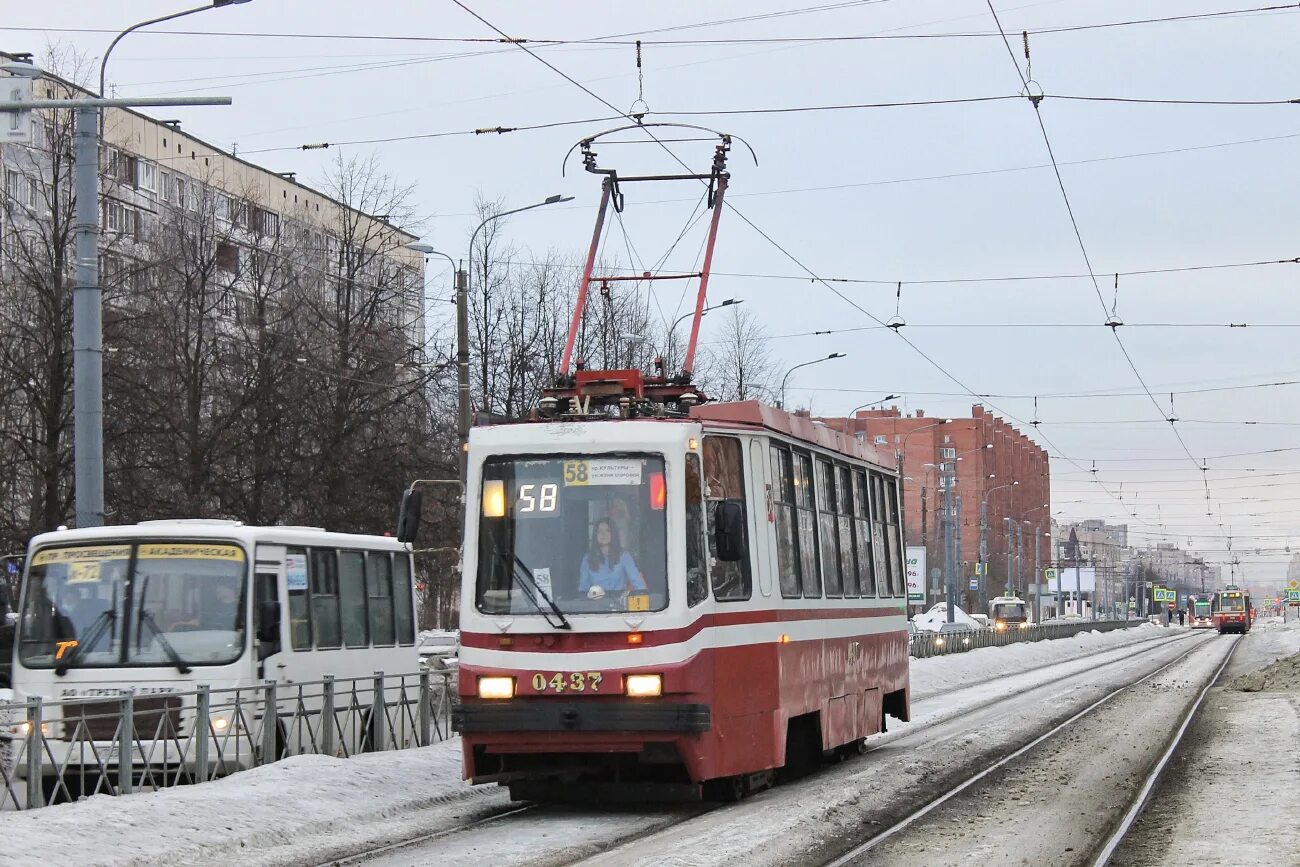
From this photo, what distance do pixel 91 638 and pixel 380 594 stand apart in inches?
176

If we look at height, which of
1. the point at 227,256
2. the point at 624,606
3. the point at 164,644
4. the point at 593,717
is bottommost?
the point at 593,717

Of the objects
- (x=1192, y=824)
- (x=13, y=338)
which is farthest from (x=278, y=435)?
(x=1192, y=824)

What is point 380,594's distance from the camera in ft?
66.0

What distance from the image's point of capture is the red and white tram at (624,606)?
12.5m

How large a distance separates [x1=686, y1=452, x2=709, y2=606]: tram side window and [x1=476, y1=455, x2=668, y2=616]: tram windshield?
0.18m

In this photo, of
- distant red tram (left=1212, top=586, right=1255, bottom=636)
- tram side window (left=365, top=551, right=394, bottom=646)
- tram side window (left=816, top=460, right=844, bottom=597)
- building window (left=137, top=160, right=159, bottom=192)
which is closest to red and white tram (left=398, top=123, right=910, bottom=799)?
tram side window (left=816, top=460, right=844, bottom=597)

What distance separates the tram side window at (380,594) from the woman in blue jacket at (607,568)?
24.2 feet

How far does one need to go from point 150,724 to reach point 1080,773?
7743 millimetres

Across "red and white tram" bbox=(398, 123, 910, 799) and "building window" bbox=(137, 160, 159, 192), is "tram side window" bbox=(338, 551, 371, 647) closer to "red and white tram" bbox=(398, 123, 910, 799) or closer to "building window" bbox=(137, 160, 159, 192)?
"red and white tram" bbox=(398, 123, 910, 799)

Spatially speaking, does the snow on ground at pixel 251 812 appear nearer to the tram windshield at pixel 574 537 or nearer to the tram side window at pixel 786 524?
the tram windshield at pixel 574 537

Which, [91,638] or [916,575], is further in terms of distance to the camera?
[916,575]

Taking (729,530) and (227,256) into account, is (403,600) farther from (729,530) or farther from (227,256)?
(227,256)

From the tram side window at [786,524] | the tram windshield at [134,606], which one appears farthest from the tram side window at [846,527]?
the tram windshield at [134,606]

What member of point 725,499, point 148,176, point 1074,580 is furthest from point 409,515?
point 1074,580
